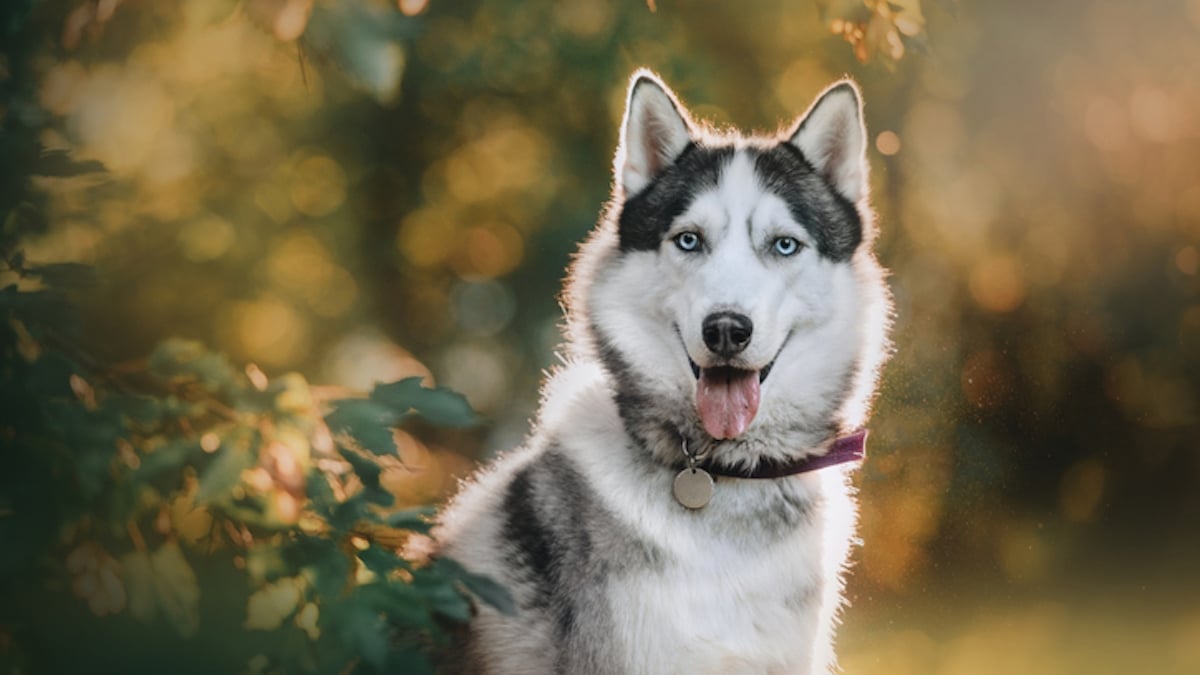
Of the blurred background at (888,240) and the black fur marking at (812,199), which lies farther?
the blurred background at (888,240)

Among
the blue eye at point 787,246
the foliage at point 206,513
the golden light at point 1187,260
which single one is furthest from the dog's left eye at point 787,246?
the golden light at point 1187,260

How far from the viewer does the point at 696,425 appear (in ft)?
8.53

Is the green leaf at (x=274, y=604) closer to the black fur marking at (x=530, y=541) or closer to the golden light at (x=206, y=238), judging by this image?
the black fur marking at (x=530, y=541)

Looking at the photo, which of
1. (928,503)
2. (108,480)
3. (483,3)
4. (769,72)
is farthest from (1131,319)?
(108,480)

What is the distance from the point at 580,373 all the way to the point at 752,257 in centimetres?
51

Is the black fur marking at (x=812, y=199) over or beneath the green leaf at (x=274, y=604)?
over

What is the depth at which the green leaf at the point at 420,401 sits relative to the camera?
6.05 feet

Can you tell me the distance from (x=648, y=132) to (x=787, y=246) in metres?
0.42

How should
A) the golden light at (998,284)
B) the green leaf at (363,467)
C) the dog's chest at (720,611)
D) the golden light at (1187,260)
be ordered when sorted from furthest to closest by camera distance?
the golden light at (1187,260) < the golden light at (998,284) < the dog's chest at (720,611) < the green leaf at (363,467)

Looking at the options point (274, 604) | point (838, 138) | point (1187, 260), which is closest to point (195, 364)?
point (274, 604)

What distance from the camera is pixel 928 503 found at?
4582 mm

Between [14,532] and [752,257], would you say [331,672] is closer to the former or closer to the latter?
[14,532]

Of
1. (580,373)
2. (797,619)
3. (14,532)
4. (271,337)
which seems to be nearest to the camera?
(14,532)

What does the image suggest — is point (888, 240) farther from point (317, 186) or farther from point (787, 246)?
point (317, 186)
